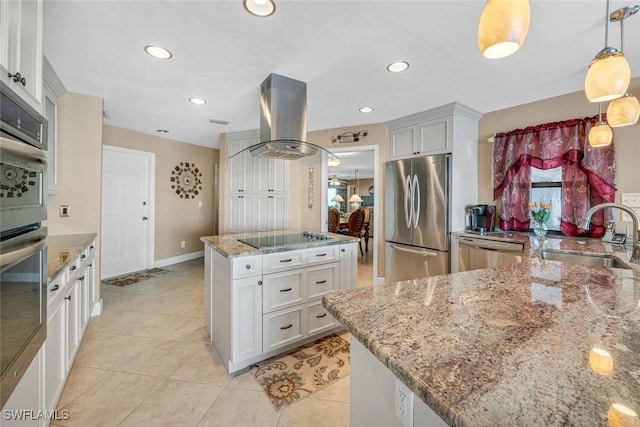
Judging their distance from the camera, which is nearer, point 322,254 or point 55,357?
point 55,357

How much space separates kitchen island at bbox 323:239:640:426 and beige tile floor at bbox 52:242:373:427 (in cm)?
91

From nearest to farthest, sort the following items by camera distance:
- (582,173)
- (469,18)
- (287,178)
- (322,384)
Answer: (469,18) → (322,384) → (582,173) → (287,178)

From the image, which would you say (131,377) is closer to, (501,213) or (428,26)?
(428,26)

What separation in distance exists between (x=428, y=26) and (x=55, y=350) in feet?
9.51

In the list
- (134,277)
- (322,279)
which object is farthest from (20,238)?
(134,277)

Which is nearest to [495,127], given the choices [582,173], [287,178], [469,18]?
Result: [582,173]

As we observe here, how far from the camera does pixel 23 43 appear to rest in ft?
3.41

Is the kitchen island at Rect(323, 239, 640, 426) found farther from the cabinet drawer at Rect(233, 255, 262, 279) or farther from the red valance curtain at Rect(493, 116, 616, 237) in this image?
the red valance curtain at Rect(493, 116, 616, 237)

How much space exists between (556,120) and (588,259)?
1659 mm

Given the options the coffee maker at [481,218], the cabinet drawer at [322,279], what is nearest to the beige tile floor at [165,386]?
the cabinet drawer at [322,279]

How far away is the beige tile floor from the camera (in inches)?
61.4

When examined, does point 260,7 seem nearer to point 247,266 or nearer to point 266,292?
point 247,266

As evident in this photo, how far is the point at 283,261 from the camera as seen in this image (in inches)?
83.9

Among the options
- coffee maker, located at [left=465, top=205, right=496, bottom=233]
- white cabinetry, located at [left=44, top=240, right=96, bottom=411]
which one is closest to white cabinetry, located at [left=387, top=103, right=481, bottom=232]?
coffee maker, located at [left=465, top=205, right=496, bottom=233]
